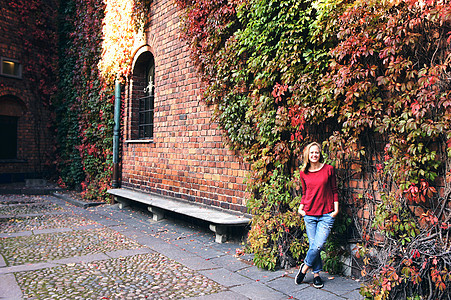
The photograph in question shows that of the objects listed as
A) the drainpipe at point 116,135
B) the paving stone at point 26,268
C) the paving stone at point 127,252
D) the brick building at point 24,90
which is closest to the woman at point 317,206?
the paving stone at point 127,252

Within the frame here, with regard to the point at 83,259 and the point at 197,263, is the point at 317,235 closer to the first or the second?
the point at 197,263

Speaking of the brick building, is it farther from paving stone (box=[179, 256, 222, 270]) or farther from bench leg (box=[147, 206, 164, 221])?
paving stone (box=[179, 256, 222, 270])

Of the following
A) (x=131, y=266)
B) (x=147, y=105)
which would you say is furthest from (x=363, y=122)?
(x=147, y=105)

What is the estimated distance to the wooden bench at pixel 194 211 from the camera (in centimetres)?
506

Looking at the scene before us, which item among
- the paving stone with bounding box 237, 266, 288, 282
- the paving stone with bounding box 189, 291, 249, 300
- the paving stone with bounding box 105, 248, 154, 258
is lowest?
the paving stone with bounding box 189, 291, 249, 300

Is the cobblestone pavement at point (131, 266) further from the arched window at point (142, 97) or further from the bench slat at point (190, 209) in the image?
the arched window at point (142, 97)

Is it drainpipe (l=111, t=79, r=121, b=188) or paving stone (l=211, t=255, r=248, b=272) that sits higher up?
drainpipe (l=111, t=79, r=121, b=188)

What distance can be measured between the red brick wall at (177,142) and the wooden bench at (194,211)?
0.14 m

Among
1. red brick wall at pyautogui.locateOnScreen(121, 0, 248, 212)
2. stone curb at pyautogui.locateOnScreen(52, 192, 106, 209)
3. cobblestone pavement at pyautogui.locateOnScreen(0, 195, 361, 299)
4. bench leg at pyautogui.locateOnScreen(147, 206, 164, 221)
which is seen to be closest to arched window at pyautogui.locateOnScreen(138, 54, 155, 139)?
red brick wall at pyautogui.locateOnScreen(121, 0, 248, 212)

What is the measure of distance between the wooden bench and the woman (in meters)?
1.28

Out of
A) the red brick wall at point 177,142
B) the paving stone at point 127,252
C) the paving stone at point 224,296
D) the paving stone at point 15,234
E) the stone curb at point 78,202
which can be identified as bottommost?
the paving stone at point 224,296

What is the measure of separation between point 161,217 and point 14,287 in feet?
11.5

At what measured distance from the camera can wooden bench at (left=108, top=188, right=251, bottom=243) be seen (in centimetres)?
506

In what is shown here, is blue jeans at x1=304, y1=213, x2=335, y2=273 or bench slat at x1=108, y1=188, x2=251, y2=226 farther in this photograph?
bench slat at x1=108, y1=188, x2=251, y2=226
